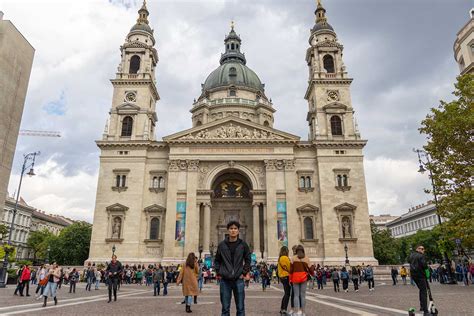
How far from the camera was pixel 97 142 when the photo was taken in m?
41.7

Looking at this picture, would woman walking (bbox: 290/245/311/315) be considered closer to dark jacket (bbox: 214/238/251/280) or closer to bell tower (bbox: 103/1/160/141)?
dark jacket (bbox: 214/238/251/280)

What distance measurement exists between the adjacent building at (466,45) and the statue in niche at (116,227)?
35.4 meters

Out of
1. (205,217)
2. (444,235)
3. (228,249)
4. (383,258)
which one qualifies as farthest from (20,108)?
(383,258)

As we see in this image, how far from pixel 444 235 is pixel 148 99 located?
35287 millimetres

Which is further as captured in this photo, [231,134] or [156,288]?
[231,134]

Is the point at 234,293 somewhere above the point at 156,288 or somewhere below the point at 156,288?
above

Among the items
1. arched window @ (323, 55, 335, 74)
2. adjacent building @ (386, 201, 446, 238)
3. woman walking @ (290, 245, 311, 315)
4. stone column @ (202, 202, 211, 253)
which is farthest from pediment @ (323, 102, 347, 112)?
adjacent building @ (386, 201, 446, 238)

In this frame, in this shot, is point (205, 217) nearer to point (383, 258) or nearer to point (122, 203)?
Answer: point (122, 203)

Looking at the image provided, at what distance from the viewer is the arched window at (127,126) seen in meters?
43.5

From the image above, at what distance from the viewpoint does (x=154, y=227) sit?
39.8 metres

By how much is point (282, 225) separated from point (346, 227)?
7.01 m

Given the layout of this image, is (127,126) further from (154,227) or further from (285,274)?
(285,274)

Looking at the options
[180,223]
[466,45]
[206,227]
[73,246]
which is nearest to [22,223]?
[73,246]

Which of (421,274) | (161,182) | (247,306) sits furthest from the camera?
(161,182)
